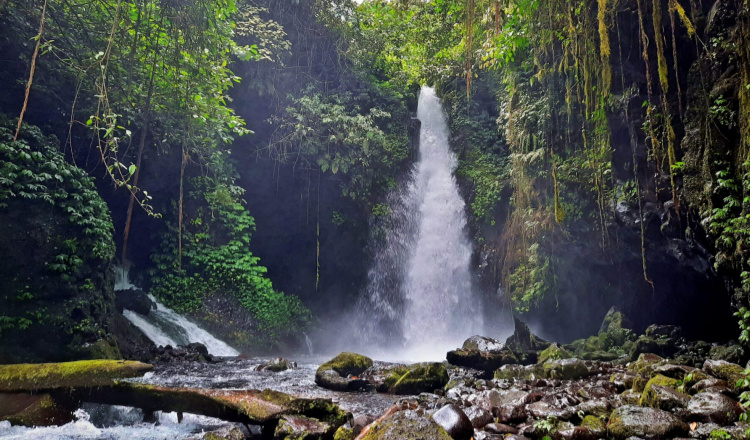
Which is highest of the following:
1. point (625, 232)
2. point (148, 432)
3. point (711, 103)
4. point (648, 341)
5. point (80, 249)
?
point (711, 103)

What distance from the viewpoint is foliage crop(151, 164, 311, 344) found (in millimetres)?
12227

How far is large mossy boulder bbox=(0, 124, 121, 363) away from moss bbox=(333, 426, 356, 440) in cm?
571

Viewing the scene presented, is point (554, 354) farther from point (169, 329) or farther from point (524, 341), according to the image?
point (169, 329)

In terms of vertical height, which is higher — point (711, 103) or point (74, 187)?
point (711, 103)

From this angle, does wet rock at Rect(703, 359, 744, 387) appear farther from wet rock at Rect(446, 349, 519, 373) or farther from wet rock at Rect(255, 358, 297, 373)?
wet rock at Rect(255, 358, 297, 373)

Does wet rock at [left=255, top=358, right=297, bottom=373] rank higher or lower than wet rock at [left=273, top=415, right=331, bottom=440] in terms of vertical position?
lower

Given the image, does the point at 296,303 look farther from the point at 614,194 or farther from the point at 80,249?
the point at 614,194

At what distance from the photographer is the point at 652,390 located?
4355mm

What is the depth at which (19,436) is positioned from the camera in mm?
4305

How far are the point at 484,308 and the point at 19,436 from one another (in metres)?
12.3

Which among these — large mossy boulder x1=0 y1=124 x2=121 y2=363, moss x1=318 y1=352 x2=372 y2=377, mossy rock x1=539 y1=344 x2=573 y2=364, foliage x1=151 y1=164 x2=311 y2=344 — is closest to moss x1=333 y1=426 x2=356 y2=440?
moss x1=318 y1=352 x2=372 y2=377

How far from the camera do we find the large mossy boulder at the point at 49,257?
7.24 meters

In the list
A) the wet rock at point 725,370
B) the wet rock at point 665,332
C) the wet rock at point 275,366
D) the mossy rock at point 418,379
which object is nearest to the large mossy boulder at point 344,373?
the mossy rock at point 418,379

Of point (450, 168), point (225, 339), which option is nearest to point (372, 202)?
point (450, 168)
